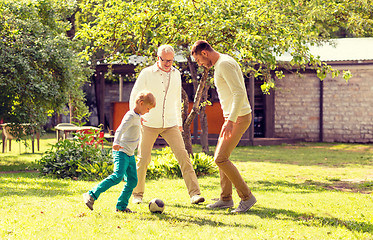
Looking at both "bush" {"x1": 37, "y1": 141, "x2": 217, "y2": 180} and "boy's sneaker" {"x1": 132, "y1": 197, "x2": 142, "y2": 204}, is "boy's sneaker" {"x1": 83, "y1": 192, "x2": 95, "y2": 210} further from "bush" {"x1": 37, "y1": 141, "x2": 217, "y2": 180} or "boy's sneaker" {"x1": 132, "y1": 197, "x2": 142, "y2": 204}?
"bush" {"x1": 37, "y1": 141, "x2": 217, "y2": 180}

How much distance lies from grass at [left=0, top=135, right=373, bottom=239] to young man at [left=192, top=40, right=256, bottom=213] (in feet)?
1.55

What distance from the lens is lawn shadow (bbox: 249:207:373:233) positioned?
5237mm

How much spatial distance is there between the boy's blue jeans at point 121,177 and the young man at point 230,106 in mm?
1016

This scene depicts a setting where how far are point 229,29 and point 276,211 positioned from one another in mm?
3758

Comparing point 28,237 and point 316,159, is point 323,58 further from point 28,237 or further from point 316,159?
point 28,237

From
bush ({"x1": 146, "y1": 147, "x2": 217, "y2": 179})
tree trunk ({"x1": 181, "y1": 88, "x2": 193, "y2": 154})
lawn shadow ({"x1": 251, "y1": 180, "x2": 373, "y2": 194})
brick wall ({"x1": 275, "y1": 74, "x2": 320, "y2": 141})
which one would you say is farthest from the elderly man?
brick wall ({"x1": 275, "y1": 74, "x2": 320, "y2": 141})

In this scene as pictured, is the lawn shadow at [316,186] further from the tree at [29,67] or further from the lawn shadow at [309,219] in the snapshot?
the tree at [29,67]

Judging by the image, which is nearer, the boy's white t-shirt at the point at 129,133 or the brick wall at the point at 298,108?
the boy's white t-shirt at the point at 129,133

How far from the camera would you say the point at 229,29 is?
8.62 meters

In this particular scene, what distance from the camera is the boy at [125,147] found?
5430mm

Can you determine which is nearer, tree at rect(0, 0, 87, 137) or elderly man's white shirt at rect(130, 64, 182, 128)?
elderly man's white shirt at rect(130, 64, 182, 128)

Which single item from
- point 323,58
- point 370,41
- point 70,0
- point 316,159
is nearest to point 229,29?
point 316,159

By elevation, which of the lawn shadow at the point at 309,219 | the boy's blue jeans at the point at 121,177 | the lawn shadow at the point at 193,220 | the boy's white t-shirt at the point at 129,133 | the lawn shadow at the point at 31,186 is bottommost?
the lawn shadow at the point at 31,186

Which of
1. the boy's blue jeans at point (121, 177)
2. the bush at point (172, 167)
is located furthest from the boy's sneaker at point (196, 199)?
the bush at point (172, 167)
